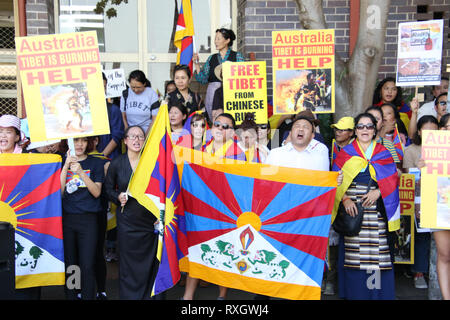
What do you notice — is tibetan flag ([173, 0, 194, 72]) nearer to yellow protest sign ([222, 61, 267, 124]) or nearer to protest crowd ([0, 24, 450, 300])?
yellow protest sign ([222, 61, 267, 124])

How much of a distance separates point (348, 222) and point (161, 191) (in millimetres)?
1729

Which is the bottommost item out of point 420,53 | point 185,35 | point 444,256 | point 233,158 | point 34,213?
point 444,256

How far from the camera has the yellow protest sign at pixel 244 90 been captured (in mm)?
5480

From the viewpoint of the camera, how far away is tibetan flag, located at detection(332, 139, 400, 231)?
14.5ft

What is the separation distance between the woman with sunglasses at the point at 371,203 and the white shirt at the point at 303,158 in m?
0.21

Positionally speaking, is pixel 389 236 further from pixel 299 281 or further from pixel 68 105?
pixel 68 105

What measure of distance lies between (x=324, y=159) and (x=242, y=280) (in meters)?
1.34

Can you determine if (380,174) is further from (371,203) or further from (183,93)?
(183,93)

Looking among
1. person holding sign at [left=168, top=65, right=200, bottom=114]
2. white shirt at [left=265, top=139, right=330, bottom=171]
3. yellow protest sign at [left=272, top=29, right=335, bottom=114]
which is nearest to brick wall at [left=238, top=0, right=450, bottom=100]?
person holding sign at [left=168, top=65, right=200, bottom=114]

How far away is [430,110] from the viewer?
20.6 ft

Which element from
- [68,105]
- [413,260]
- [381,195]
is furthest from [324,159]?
[68,105]

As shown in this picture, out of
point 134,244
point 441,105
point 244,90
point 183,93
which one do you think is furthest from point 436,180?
point 183,93

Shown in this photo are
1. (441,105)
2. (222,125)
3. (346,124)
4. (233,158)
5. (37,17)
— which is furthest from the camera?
(37,17)

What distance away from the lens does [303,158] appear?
14.5 feet
